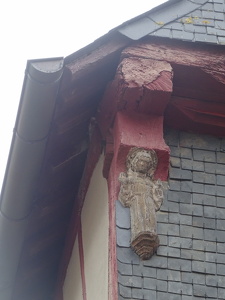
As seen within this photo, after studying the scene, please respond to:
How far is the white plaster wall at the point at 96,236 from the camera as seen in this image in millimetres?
7262

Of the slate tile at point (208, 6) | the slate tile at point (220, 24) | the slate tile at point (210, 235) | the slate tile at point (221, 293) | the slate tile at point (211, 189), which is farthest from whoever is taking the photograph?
the slate tile at point (208, 6)

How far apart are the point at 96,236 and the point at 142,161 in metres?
0.83

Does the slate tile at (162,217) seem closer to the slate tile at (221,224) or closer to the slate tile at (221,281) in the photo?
the slate tile at (221,224)

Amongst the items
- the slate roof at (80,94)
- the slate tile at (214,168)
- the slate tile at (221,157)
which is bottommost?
the slate tile at (214,168)

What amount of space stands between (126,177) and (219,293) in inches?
35.0

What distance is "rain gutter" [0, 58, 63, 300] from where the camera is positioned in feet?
23.2

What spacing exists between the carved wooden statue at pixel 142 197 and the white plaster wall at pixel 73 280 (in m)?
1.52

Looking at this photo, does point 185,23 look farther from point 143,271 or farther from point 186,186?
point 143,271

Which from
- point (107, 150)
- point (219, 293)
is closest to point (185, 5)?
point (107, 150)

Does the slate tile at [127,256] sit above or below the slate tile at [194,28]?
below

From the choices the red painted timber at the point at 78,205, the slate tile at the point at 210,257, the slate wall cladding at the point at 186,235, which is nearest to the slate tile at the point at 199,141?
the slate wall cladding at the point at 186,235

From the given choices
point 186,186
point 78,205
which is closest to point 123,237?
point 186,186

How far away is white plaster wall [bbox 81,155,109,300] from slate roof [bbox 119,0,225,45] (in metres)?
0.85

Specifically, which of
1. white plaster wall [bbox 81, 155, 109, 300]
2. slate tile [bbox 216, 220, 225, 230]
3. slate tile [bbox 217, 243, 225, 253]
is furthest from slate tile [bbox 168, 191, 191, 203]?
white plaster wall [bbox 81, 155, 109, 300]
